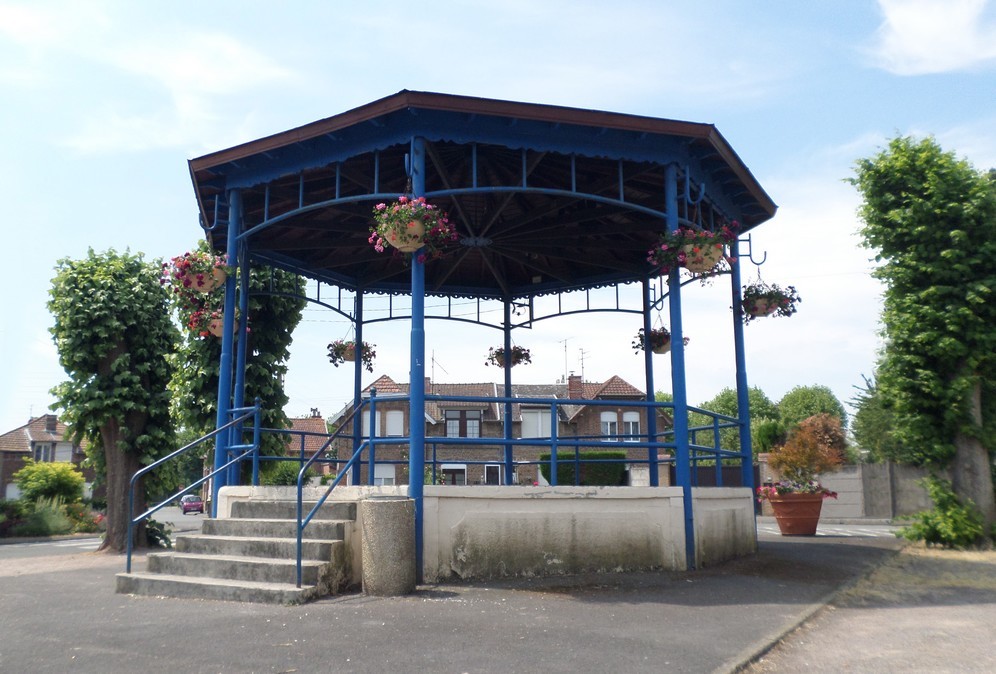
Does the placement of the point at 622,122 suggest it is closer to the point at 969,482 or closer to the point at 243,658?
the point at 243,658

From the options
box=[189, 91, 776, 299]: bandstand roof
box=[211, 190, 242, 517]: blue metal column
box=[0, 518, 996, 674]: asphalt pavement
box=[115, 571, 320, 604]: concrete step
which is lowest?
box=[0, 518, 996, 674]: asphalt pavement

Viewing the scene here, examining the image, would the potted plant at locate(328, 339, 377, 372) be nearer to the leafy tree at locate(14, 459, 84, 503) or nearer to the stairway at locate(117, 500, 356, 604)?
the stairway at locate(117, 500, 356, 604)

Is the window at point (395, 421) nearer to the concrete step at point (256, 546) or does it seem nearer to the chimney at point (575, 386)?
the chimney at point (575, 386)

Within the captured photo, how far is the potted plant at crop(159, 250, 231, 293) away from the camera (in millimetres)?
10227

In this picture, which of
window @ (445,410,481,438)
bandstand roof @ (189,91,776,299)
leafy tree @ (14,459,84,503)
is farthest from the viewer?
window @ (445,410,481,438)

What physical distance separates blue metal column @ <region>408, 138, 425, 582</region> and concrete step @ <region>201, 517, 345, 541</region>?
793mm

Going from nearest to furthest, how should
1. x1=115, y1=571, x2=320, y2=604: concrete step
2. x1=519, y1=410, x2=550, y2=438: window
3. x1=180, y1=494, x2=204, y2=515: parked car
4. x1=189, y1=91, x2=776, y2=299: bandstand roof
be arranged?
x1=115, y1=571, x2=320, y2=604: concrete step, x1=189, y1=91, x2=776, y2=299: bandstand roof, x1=519, y1=410, x2=550, y2=438: window, x1=180, y1=494, x2=204, y2=515: parked car

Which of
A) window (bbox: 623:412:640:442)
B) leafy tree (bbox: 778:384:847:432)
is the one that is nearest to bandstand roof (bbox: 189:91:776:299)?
window (bbox: 623:412:640:442)

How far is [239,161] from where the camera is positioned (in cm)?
1027

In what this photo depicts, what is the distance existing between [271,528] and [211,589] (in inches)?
41.2

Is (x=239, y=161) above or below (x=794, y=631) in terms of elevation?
above

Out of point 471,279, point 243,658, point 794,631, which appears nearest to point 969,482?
point 794,631

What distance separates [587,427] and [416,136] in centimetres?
4031

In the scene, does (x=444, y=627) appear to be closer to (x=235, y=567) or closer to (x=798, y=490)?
(x=235, y=567)
